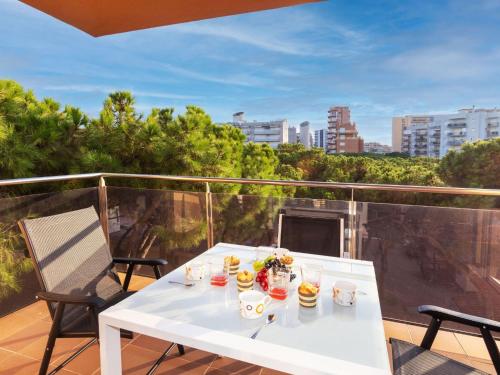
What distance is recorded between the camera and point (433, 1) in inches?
1342

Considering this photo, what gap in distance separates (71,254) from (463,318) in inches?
83.8

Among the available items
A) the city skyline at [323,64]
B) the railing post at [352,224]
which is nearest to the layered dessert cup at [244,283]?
the railing post at [352,224]

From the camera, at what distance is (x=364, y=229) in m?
2.89

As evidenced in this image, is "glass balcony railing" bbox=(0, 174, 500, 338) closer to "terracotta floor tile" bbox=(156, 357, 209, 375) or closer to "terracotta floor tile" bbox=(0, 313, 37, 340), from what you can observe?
"terracotta floor tile" bbox=(0, 313, 37, 340)

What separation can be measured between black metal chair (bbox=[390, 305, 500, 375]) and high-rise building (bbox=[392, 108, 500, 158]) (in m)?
27.9

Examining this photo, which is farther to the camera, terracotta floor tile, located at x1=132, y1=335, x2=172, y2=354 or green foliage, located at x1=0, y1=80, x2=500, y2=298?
green foliage, located at x1=0, y1=80, x2=500, y2=298

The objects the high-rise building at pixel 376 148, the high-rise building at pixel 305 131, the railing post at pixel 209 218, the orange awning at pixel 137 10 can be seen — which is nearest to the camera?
the orange awning at pixel 137 10

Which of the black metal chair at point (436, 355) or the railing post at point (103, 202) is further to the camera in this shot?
the railing post at point (103, 202)

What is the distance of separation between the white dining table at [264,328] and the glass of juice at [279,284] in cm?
4

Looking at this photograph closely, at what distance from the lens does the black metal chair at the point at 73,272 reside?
178 cm

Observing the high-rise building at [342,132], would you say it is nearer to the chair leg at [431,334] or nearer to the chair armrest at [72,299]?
the chair leg at [431,334]

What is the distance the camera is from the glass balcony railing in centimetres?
260

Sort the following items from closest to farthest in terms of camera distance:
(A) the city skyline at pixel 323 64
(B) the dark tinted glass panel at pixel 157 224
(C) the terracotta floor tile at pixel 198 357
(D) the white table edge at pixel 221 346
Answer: (D) the white table edge at pixel 221 346, (C) the terracotta floor tile at pixel 198 357, (B) the dark tinted glass panel at pixel 157 224, (A) the city skyline at pixel 323 64

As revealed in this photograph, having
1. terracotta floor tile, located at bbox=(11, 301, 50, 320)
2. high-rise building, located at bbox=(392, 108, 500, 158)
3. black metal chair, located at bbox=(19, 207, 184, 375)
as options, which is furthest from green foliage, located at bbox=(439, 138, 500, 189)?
terracotta floor tile, located at bbox=(11, 301, 50, 320)
